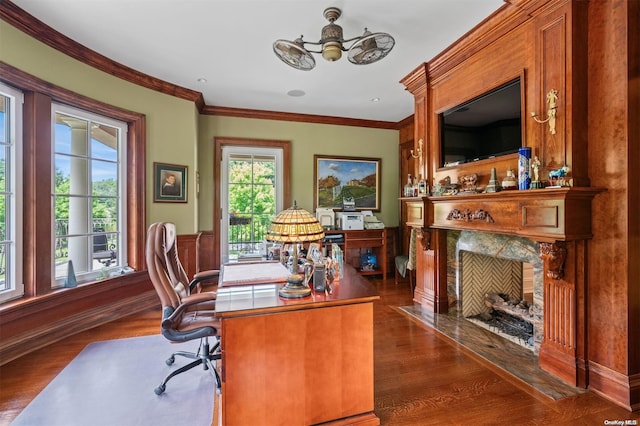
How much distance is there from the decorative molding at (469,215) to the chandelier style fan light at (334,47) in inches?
61.3

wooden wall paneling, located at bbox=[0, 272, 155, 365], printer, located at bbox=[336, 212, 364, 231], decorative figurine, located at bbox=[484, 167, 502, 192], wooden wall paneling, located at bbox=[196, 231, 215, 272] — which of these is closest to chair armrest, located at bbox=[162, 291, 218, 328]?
wooden wall paneling, located at bbox=[0, 272, 155, 365]

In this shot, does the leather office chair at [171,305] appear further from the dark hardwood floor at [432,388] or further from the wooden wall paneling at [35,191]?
the wooden wall paneling at [35,191]

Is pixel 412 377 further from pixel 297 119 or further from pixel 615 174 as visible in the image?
pixel 297 119

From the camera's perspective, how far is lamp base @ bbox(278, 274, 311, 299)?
1.66 m

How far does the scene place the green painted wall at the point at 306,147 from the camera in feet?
15.7

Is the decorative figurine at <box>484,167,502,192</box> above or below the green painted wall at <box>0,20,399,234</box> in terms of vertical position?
below

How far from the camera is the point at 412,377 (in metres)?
2.23

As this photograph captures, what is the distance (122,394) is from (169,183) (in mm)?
2553

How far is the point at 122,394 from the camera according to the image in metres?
2.05

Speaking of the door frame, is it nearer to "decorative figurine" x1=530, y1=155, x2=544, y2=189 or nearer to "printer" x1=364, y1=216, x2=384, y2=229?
"printer" x1=364, y1=216, x2=384, y2=229

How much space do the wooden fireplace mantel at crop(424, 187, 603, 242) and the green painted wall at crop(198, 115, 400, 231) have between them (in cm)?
264

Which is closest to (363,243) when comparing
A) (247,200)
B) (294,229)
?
(247,200)

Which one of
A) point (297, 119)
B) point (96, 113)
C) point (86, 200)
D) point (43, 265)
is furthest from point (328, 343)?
point (297, 119)

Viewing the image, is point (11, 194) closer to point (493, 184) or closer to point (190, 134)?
point (190, 134)
